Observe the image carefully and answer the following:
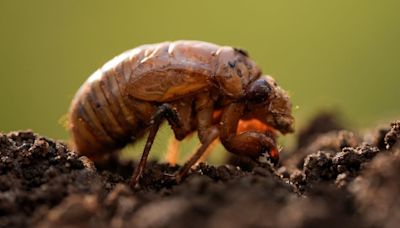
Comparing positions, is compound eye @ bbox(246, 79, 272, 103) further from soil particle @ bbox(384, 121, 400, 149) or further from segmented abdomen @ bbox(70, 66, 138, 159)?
soil particle @ bbox(384, 121, 400, 149)

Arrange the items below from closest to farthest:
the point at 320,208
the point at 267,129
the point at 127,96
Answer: the point at 320,208 < the point at 127,96 < the point at 267,129

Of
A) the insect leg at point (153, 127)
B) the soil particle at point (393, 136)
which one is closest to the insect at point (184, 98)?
the insect leg at point (153, 127)

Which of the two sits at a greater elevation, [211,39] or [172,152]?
[211,39]

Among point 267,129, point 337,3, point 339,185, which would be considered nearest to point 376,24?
point 337,3

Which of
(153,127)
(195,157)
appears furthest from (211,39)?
(195,157)

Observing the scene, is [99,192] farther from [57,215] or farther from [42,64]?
[42,64]

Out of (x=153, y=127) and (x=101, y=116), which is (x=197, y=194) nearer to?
(x=153, y=127)

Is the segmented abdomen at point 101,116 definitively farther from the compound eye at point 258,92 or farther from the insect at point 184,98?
the compound eye at point 258,92
